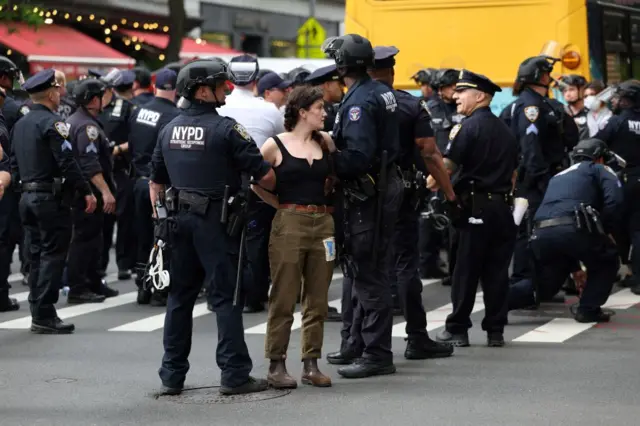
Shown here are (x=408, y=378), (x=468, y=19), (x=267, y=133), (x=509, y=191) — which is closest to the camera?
(x=408, y=378)

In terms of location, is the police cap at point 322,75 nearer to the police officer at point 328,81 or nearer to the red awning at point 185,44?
the police officer at point 328,81

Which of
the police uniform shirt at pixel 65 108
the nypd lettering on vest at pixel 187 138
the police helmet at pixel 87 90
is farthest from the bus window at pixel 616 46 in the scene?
the nypd lettering on vest at pixel 187 138

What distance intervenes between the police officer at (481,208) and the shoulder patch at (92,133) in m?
4.07

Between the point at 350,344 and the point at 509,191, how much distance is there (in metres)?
1.71

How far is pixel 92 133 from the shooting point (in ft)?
43.9

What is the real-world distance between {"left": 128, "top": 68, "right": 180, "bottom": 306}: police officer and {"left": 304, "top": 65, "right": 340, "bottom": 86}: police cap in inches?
130

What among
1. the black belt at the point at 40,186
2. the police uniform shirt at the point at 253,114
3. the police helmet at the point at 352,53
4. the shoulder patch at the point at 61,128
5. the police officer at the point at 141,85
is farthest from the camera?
the police officer at the point at 141,85

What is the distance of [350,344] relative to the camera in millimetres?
9898

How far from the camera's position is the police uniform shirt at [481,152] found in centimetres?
1043

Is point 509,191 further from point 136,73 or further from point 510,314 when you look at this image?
point 136,73

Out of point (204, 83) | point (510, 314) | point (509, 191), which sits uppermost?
point (204, 83)

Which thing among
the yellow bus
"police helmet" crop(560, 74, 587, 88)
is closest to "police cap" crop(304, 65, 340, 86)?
"police helmet" crop(560, 74, 587, 88)

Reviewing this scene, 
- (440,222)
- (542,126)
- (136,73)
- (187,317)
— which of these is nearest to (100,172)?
(136,73)

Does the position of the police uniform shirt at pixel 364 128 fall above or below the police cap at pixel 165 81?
below
